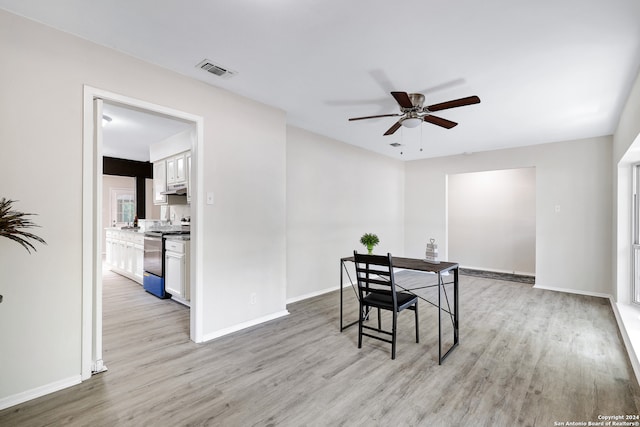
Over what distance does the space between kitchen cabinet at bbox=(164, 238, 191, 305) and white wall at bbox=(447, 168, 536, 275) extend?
5.98 metres

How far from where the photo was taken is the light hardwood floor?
193 cm

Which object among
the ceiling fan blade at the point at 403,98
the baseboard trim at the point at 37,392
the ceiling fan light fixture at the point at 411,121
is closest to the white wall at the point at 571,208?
the ceiling fan light fixture at the point at 411,121

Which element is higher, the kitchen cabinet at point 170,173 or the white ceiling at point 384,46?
the white ceiling at point 384,46

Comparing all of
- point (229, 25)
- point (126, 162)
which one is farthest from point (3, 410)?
point (126, 162)

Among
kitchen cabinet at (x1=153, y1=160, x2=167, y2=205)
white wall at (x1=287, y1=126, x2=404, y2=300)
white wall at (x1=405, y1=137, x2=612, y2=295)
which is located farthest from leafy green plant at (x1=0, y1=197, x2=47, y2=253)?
white wall at (x1=405, y1=137, x2=612, y2=295)

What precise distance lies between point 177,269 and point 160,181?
2.24 m

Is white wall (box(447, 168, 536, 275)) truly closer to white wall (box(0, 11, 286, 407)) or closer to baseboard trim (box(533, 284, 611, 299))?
baseboard trim (box(533, 284, 611, 299))

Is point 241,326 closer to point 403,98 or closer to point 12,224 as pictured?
point 12,224

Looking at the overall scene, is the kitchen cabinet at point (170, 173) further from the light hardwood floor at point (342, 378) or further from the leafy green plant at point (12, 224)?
the leafy green plant at point (12, 224)

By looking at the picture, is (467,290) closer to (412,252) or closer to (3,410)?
(412,252)

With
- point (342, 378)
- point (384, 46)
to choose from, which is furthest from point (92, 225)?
point (384, 46)

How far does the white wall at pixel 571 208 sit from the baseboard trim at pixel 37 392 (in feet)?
21.0

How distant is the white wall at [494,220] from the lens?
6457 millimetres

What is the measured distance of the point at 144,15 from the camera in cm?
200
